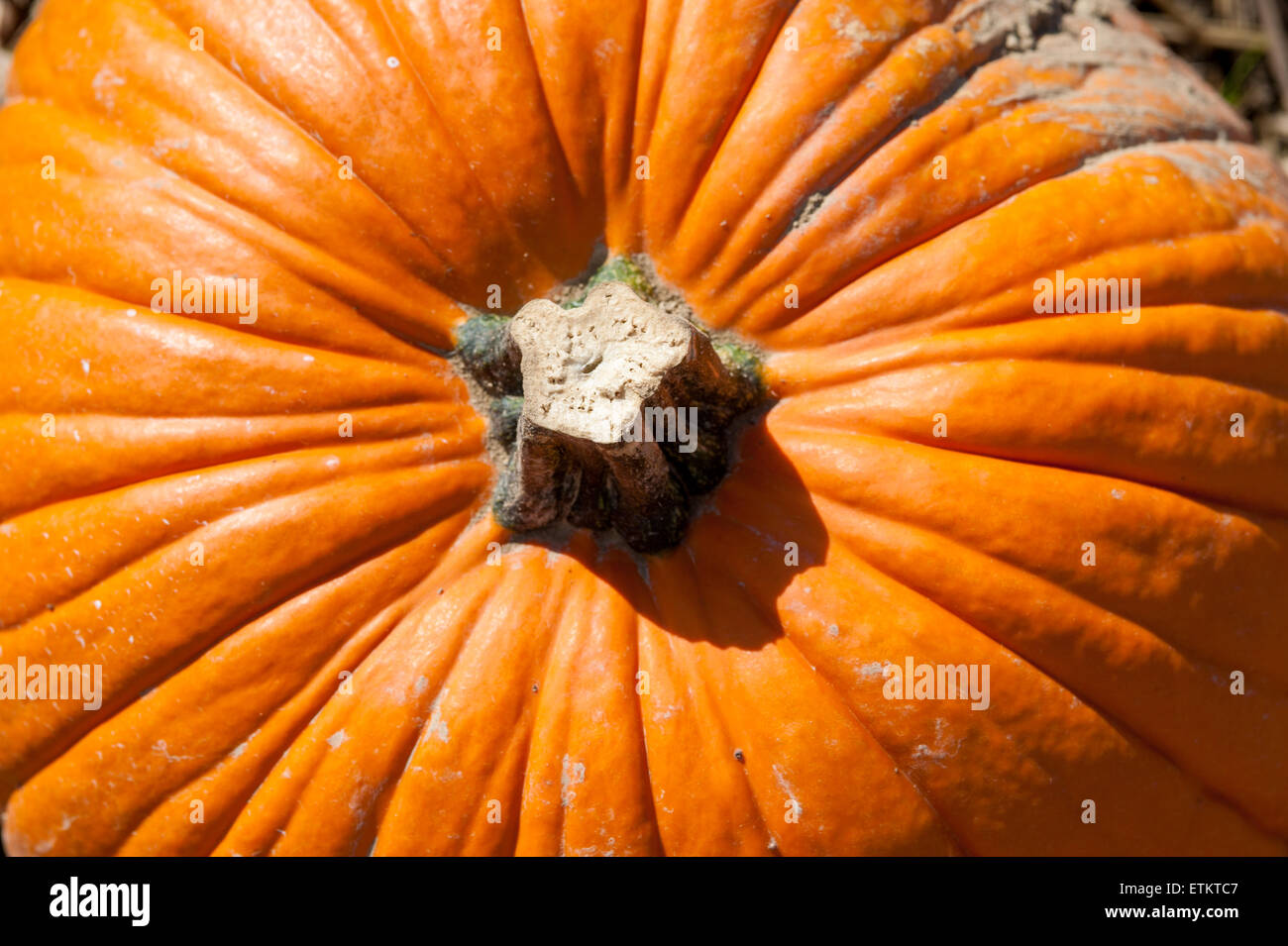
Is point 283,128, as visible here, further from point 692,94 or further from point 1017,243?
point 1017,243

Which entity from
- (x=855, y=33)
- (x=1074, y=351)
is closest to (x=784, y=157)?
(x=855, y=33)

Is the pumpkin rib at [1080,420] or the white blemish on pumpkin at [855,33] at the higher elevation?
the white blemish on pumpkin at [855,33]

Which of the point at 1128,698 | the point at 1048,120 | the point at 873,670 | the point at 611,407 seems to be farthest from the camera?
the point at 1048,120

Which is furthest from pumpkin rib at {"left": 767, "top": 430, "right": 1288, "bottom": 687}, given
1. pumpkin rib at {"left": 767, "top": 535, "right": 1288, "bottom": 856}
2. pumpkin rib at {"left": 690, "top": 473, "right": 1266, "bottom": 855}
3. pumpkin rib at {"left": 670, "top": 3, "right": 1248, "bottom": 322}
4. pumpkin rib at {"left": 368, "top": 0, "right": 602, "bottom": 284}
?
pumpkin rib at {"left": 368, "top": 0, "right": 602, "bottom": 284}

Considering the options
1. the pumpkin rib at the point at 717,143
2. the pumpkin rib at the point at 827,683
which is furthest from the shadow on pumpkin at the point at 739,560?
the pumpkin rib at the point at 717,143

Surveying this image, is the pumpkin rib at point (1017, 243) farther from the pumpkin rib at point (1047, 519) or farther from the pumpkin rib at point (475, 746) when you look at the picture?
the pumpkin rib at point (475, 746)

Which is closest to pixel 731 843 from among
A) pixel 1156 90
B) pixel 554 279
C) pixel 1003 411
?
pixel 1003 411
